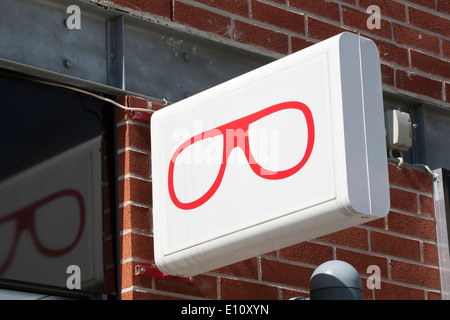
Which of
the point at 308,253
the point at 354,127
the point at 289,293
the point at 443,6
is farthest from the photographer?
the point at 443,6

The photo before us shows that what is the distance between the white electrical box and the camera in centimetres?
546

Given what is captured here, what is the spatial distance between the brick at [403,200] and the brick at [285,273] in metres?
0.61

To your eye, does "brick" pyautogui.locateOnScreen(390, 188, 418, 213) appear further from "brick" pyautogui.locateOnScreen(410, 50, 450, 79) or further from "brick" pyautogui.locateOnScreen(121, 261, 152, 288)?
"brick" pyautogui.locateOnScreen(121, 261, 152, 288)

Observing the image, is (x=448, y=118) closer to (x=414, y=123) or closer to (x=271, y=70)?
(x=414, y=123)

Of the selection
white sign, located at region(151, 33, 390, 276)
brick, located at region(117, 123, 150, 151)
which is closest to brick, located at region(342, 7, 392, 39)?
brick, located at region(117, 123, 150, 151)

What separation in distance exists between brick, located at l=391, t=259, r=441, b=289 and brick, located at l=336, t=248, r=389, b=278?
53 millimetres

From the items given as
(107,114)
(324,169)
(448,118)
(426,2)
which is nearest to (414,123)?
(448,118)

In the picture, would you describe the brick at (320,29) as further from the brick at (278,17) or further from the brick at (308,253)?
the brick at (308,253)

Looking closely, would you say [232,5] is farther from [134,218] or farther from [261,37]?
[134,218]

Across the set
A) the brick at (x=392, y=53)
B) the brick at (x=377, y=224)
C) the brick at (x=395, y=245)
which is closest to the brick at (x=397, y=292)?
the brick at (x=395, y=245)

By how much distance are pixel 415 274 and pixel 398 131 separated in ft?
2.11

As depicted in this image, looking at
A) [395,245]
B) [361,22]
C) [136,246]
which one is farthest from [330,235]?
[361,22]

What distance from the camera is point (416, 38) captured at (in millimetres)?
5816

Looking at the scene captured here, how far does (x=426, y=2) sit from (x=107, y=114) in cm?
197
